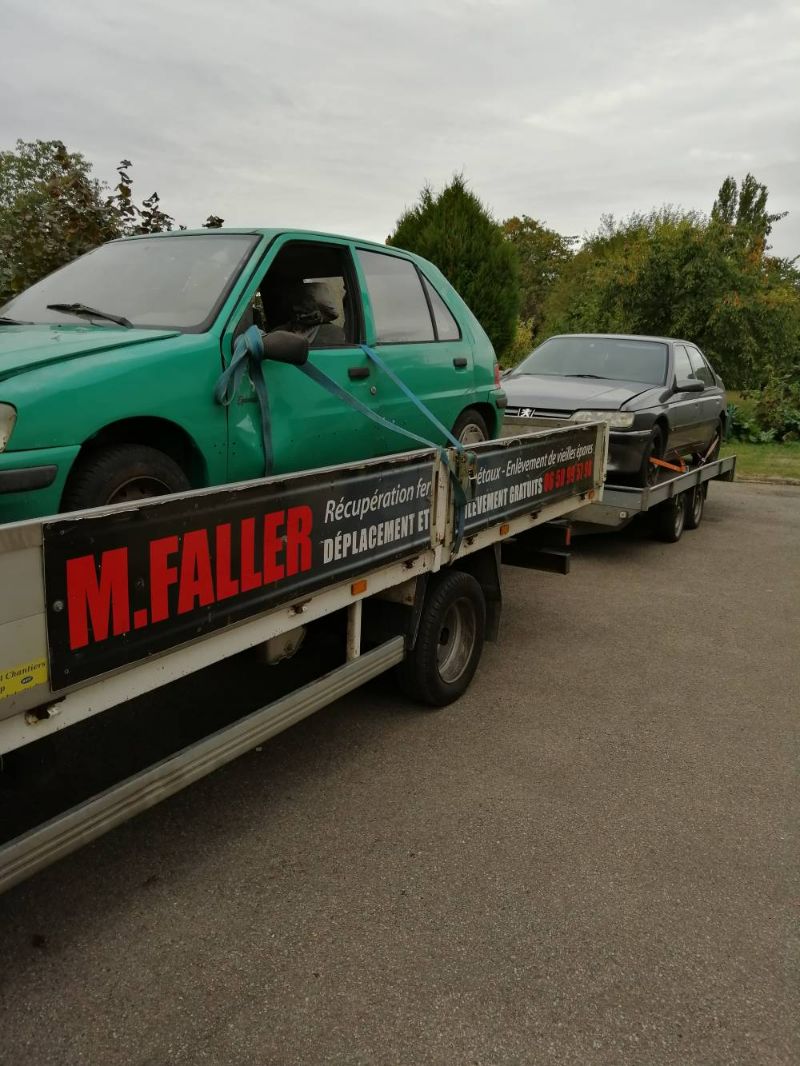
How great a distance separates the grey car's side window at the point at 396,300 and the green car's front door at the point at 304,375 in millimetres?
178

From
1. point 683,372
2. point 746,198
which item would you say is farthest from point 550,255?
point 683,372

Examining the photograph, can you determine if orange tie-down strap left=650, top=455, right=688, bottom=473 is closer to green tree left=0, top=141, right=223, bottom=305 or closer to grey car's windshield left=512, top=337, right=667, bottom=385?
grey car's windshield left=512, top=337, right=667, bottom=385

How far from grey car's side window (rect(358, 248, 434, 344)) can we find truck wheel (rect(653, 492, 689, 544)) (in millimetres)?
4642

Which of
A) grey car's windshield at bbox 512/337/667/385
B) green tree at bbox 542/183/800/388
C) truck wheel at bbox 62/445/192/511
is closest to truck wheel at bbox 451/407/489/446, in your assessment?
truck wheel at bbox 62/445/192/511

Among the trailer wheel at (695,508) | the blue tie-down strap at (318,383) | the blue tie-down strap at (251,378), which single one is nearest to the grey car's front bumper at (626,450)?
the trailer wheel at (695,508)

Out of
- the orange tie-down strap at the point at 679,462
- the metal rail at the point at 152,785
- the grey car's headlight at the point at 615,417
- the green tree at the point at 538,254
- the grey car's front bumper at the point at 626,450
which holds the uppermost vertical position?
the green tree at the point at 538,254

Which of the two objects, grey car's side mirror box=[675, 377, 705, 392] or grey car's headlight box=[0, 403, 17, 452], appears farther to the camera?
grey car's side mirror box=[675, 377, 705, 392]

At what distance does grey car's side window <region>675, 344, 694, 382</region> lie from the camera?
9109 mm

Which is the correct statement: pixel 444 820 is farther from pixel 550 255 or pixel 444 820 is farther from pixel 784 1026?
pixel 550 255

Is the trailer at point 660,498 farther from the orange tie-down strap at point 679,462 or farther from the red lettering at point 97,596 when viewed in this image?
the red lettering at point 97,596

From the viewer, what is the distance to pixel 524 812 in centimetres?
359

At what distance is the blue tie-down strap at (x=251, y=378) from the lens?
3.56 m

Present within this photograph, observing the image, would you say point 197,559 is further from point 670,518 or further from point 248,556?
point 670,518

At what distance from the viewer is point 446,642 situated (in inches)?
187
